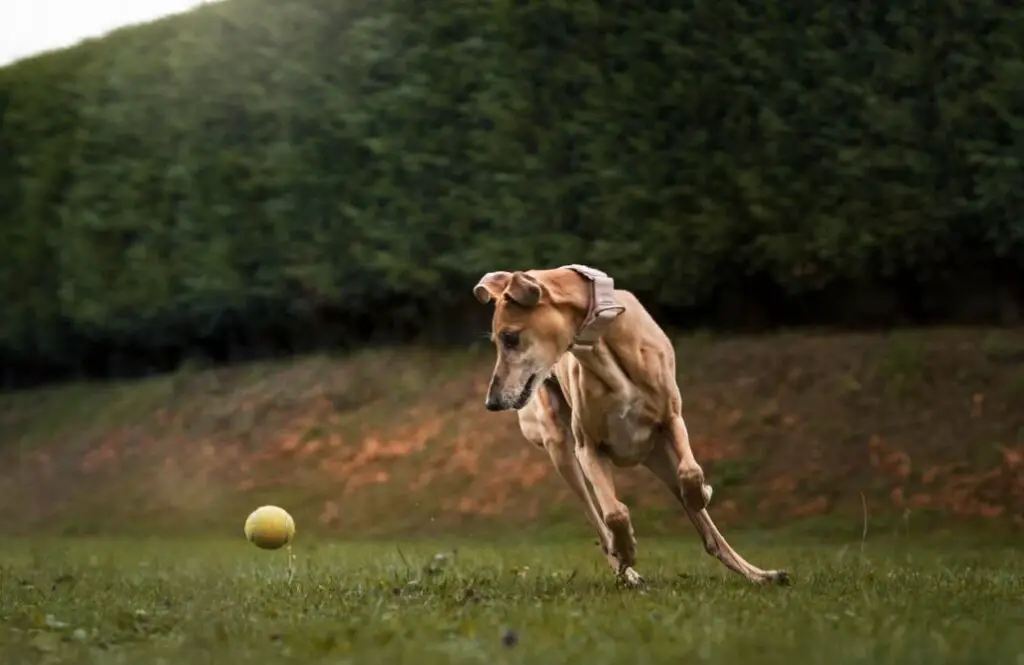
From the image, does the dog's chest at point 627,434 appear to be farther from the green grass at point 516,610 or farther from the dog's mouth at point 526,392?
the green grass at point 516,610

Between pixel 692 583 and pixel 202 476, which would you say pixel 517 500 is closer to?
pixel 202 476

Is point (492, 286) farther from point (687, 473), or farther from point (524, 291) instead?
point (687, 473)

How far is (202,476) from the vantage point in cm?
1120

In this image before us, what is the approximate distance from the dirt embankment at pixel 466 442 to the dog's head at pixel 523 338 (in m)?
3.74

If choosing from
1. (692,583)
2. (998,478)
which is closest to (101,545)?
(692,583)

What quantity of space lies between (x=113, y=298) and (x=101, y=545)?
3.86 m

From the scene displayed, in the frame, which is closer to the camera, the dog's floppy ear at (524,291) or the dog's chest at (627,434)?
the dog's floppy ear at (524,291)

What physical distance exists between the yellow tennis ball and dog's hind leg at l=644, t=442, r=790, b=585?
2615mm

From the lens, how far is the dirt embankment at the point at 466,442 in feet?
28.9

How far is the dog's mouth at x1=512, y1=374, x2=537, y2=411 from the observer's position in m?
5.48

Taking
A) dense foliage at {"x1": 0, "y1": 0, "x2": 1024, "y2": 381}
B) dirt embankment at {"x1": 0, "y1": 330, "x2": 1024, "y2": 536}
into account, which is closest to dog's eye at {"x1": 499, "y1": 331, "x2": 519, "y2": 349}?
dirt embankment at {"x1": 0, "y1": 330, "x2": 1024, "y2": 536}

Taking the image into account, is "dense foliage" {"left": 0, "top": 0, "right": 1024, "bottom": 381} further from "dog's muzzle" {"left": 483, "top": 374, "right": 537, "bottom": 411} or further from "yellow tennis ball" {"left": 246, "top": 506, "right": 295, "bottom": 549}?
"dog's muzzle" {"left": 483, "top": 374, "right": 537, "bottom": 411}

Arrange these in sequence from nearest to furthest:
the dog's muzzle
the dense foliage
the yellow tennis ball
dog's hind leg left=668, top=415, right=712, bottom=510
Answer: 1. the dog's muzzle
2. dog's hind leg left=668, top=415, right=712, bottom=510
3. the yellow tennis ball
4. the dense foliage

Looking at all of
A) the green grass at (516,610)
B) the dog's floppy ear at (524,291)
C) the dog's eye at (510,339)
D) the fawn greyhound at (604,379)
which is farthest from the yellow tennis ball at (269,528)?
the dog's floppy ear at (524,291)
